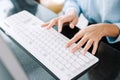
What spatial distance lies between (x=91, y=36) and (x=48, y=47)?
0.43ft

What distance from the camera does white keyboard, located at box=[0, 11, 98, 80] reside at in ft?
1.64

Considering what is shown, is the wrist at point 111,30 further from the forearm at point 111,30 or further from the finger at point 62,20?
the finger at point 62,20

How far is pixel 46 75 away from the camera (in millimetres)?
542

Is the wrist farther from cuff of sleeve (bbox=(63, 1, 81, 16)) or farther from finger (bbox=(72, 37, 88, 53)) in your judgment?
cuff of sleeve (bbox=(63, 1, 81, 16))

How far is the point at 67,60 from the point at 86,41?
11 centimetres

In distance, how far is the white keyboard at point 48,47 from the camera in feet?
1.64

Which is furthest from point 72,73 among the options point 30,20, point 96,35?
point 30,20

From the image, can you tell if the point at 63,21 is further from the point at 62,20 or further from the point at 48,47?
the point at 48,47

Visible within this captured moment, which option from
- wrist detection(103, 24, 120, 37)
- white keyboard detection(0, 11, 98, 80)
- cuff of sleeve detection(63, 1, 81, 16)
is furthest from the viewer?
cuff of sleeve detection(63, 1, 81, 16)

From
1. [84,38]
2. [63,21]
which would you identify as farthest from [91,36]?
[63,21]

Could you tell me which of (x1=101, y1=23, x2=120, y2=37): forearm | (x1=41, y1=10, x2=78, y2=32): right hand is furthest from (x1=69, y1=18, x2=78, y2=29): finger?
(x1=101, y1=23, x2=120, y2=37): forearm

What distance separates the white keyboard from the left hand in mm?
21

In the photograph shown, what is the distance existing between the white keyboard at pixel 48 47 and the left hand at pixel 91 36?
0.07 ft

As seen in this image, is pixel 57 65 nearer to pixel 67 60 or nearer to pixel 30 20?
pixel 67 60
